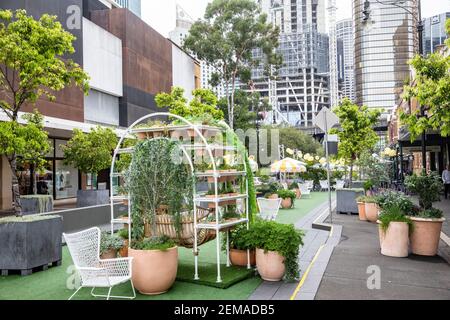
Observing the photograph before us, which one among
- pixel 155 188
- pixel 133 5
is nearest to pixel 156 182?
pixel 155 188

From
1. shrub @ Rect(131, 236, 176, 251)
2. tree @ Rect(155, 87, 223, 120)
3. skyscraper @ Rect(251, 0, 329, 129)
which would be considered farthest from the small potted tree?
skyscraper @ Rect(251, 0, 329, 129)

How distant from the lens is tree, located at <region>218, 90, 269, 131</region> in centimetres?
4225

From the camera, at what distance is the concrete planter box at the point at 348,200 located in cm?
1548

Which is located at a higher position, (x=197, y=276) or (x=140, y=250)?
(x=140, y=250)

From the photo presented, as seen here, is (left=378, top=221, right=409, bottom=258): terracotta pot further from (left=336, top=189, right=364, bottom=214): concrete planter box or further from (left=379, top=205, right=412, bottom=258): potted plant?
(left=336, top=189, right=364, bottom=214): concrete planter box

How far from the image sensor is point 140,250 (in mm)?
5816

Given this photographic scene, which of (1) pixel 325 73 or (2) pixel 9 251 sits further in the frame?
(1) pixel 325 73

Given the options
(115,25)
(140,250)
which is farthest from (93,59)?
(140,250)

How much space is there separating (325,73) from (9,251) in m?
195

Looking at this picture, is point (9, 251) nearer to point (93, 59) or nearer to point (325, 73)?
point (93, 59)

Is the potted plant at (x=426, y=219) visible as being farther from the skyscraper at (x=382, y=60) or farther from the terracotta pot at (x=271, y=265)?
the skyscraper at (x=382, y=60)

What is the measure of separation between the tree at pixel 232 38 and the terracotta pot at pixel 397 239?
1151 inches

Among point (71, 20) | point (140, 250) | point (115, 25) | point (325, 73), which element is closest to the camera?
point (140, 250)
